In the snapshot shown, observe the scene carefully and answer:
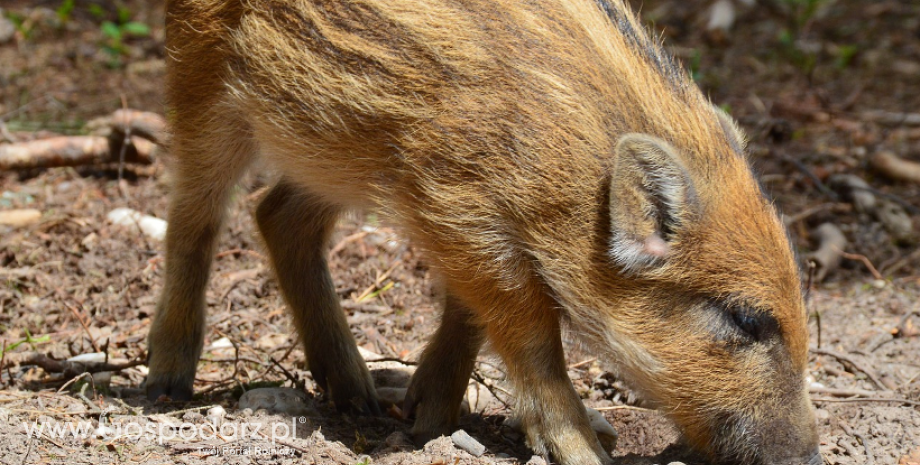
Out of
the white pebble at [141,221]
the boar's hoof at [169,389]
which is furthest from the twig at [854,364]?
the white pebble at [141,221]

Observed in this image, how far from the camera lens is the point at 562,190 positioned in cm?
298

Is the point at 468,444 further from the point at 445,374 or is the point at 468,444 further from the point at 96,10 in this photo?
the point at 96,10

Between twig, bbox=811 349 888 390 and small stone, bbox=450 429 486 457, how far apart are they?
169cm

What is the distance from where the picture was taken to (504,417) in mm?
3811

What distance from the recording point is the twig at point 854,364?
3.85 m

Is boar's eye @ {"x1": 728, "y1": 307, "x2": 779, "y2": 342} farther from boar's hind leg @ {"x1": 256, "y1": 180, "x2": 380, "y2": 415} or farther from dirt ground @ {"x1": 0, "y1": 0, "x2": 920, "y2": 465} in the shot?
boar's hind leg @ {"x1": 256, "y1": 180, "x2": 380, "y2": 415}

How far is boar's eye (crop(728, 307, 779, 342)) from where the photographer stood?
304 centimetres

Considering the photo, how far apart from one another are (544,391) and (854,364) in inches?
62.9

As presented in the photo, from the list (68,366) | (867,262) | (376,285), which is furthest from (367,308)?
(867,262)

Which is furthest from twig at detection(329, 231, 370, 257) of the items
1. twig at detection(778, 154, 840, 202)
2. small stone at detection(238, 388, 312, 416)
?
twig at detection(778, 154, 840, 202)

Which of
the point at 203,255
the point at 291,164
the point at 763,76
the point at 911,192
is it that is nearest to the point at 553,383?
the point at 291,164

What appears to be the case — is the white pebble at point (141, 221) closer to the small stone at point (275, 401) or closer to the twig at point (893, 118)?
the small stone at point (275, 401)

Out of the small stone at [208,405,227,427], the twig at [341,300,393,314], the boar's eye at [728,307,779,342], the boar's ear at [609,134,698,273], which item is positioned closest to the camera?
the boar's ear at [609,134,698,273]

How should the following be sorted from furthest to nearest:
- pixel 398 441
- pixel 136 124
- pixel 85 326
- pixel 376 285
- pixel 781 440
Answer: pixel 136 124 < pixel 376 285 < pixel 85 326 < pixel 398 441 < pixel 781 440
